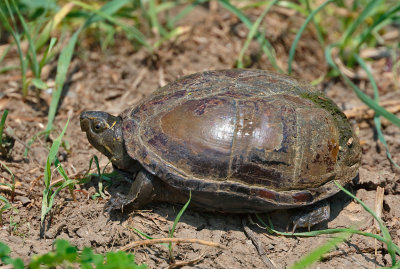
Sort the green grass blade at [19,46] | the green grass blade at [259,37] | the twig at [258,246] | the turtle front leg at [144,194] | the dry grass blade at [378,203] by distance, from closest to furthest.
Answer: the twig at [258,246], the turtle front leg at [144,194], the dry grass blade at [378,203], the green grass blade at [19,46], the green grass blade at [259,37]

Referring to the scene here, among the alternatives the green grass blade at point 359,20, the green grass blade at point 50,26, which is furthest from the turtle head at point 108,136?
the green grass blade at point 359,20

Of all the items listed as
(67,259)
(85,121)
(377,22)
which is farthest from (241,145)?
(377,22)

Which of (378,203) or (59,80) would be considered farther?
(59,80)

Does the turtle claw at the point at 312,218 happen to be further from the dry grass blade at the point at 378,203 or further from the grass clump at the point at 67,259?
the grass clump at the point at 67,259

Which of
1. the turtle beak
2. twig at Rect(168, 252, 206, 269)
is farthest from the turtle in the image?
twig at Rect(168, 252, 206, 269)

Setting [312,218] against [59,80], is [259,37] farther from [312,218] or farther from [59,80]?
[312,218]

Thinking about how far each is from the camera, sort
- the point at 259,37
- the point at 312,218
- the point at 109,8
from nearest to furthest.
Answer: the point at 312,218, the point at 109,8, the point at 259,37

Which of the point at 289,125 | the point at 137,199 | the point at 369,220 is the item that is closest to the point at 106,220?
the point at 137,199

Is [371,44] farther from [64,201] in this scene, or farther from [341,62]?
[64,201]
